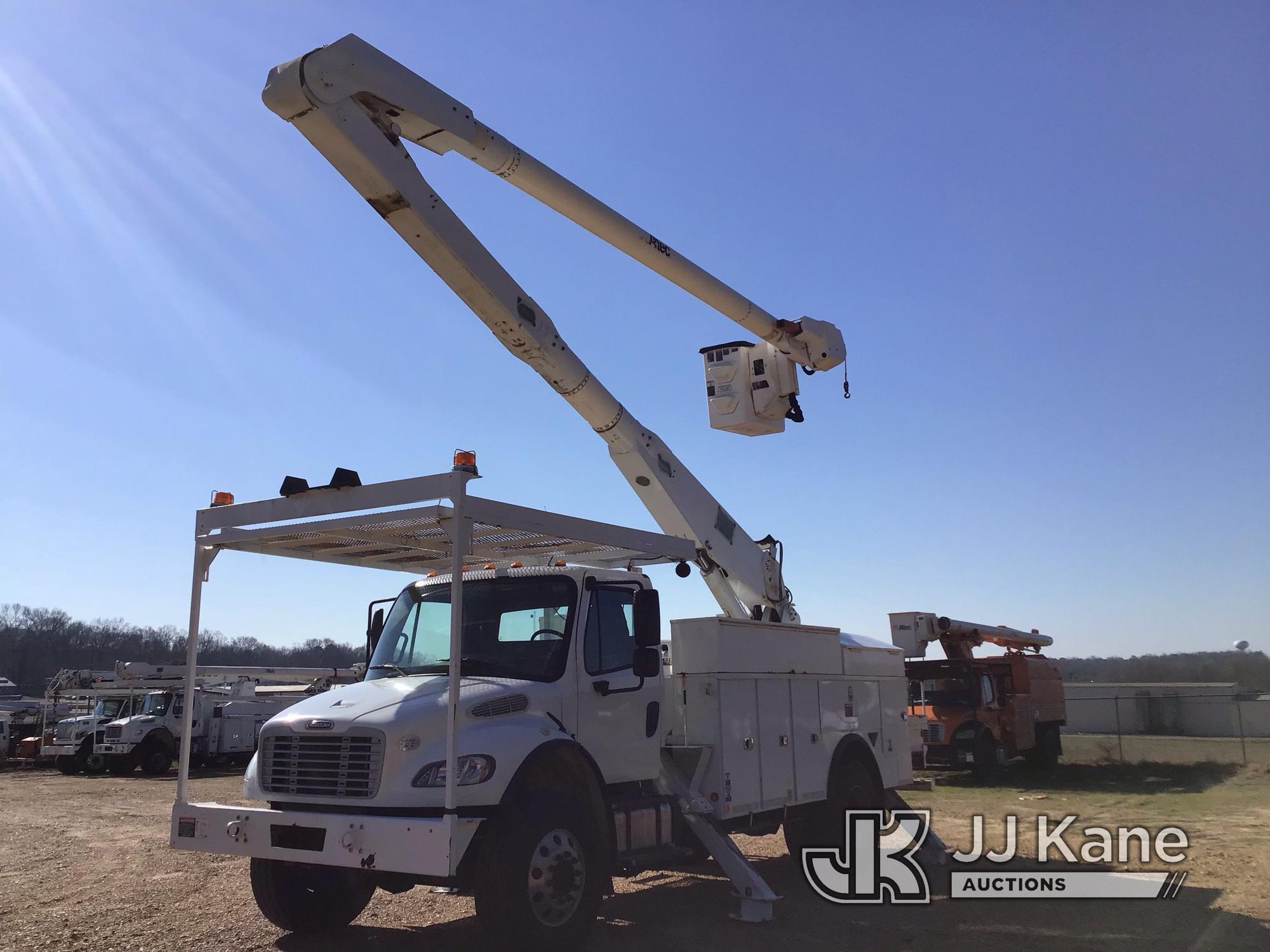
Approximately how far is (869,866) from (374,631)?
564 centimetres

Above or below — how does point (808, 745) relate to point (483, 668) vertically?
below

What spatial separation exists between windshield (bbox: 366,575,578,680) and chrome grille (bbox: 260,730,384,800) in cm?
96

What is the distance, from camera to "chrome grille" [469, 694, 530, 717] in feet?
21.2

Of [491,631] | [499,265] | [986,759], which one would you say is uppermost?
[499,265]

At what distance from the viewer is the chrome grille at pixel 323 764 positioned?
243 inches

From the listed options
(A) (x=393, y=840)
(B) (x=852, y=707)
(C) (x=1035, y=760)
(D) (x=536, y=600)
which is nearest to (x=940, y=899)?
(B) (x=852, y=707)

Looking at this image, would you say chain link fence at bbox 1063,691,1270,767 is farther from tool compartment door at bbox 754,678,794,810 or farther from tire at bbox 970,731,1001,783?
tool compartment door at bbox 754,678,794,810

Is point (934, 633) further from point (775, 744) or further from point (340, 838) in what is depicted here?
point (340, 838)

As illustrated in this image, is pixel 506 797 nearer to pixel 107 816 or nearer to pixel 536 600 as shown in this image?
pixel 536 600

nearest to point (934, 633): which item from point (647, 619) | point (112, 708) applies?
point (647, 619)

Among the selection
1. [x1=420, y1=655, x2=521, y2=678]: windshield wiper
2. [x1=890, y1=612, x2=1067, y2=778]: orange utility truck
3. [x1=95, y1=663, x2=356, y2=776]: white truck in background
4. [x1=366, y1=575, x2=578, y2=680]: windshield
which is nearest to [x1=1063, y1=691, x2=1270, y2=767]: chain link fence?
[x1=890, y1=612, x2=1067, y2=778]: orange utility truck

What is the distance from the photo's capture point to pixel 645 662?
7.53 metres

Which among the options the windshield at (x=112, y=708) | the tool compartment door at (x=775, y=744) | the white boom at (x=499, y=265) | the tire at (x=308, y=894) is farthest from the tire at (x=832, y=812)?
the windshield at (x=112, y=708)

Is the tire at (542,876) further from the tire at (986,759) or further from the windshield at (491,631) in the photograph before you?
the tire at (986,759)
